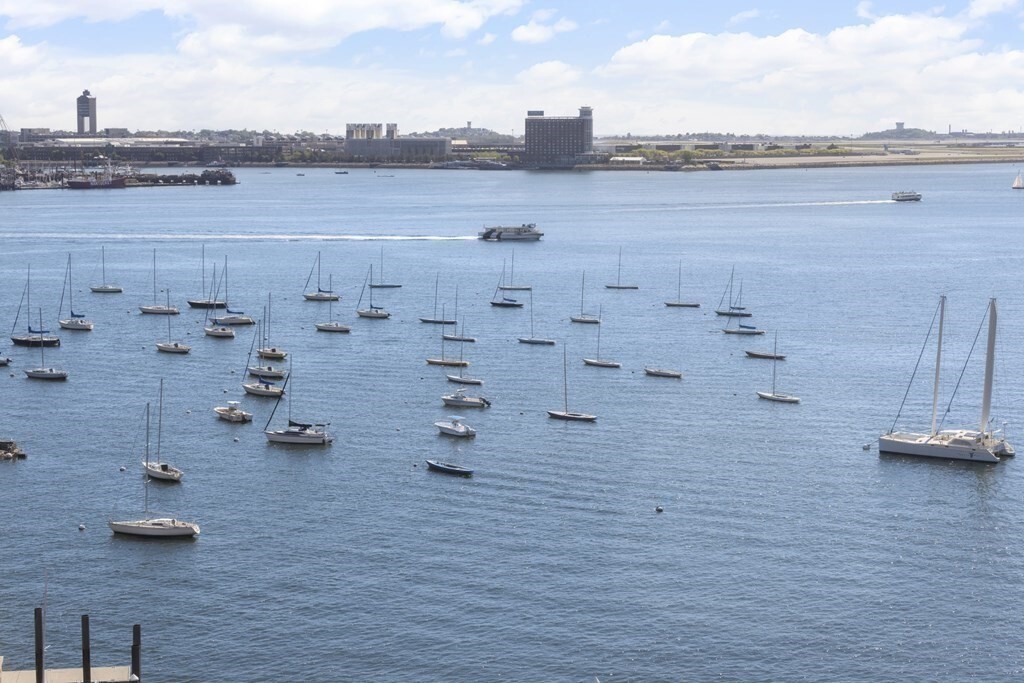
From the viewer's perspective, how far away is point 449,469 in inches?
1550

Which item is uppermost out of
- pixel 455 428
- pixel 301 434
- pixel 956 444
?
pixel 956 444

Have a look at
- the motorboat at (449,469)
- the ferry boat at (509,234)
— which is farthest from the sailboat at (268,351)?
the ferry boat at (509,234)

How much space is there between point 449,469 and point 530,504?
3.45 metres

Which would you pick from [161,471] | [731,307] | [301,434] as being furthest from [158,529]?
[731,307]

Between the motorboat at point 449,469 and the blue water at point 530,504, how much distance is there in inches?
13.3

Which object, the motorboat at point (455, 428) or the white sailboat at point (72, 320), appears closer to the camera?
the motorboat at point (455, 428)

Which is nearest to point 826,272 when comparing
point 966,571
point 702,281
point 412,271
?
point 702,281

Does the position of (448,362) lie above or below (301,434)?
above

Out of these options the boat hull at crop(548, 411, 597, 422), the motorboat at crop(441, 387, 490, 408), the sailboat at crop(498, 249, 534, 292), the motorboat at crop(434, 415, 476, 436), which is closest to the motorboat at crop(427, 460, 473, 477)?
the motorboat at crop(434, 415, 476, 436)

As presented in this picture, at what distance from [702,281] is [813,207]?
7002cm

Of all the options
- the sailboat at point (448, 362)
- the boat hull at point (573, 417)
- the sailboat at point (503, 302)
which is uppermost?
the sailboat at point (503, 302)

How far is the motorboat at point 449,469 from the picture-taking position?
39.3 metres

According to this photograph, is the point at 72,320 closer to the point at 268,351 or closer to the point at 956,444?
the point at 268,351

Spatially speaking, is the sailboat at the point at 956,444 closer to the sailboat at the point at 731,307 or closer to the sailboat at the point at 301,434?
the sailboat at the point at 301,434
